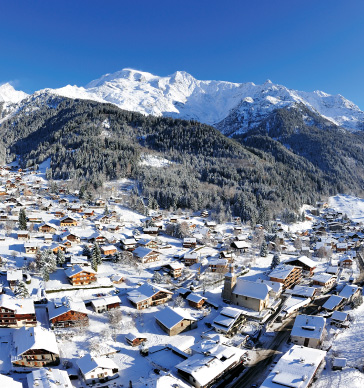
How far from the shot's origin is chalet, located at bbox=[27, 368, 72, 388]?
28131mm

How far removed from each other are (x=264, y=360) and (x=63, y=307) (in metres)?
26.9

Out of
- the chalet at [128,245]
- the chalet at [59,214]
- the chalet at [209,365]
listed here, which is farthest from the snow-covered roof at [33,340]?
the chalet at [59,214]

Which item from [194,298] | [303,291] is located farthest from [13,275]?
[303,291]

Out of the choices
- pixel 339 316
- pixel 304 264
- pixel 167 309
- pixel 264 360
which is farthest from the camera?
pixel 304 264

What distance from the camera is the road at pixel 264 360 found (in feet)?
110

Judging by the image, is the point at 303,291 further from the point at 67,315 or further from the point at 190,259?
the point at 67,315

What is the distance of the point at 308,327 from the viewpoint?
137 feet

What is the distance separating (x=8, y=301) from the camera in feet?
132

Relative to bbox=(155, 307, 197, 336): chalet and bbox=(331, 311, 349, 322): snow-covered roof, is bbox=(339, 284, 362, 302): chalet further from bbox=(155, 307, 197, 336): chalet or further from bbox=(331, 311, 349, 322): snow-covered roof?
bbox=(155, 307, 197, 336): chalet

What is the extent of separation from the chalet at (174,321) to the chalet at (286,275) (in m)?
22.1

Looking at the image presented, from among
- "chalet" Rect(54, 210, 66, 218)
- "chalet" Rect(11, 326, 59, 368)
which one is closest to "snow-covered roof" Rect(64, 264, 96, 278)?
"chalet" Rect(11, 326, 59, 368)

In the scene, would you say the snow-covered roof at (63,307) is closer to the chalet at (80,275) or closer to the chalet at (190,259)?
the chalet at (80,275)

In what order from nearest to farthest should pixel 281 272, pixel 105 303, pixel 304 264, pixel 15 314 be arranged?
pixel 15 314 < pixel 105 303 < pixel 281 272 < pixel 304 264

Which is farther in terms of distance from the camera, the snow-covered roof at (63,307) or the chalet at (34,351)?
the snow-covered roof at (63,307)
